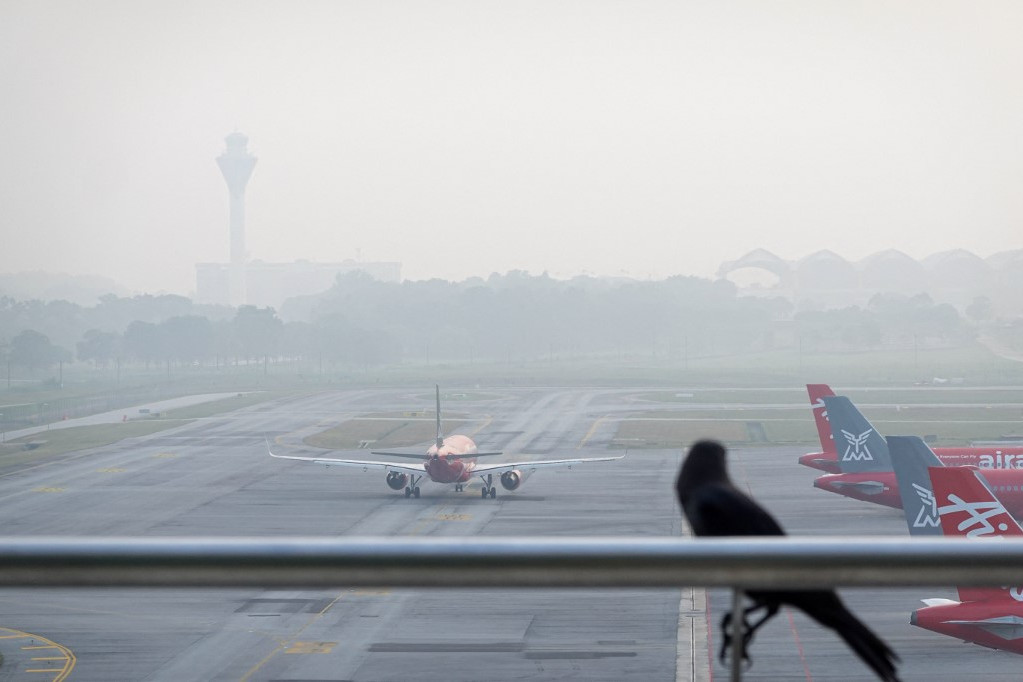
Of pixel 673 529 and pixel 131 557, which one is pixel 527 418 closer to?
pixel 673 529

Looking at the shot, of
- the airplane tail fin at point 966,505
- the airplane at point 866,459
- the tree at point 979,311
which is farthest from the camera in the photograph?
the tree at point 979,311

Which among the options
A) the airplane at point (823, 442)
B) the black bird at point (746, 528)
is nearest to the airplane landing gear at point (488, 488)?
the airplane at point (823, 442)

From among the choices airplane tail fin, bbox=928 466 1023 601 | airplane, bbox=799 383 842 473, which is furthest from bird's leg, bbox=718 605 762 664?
airplane, bbox=799 383 842 473

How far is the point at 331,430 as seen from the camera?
63.7 meters

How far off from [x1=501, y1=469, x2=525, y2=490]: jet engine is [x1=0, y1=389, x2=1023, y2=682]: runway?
1.82ft

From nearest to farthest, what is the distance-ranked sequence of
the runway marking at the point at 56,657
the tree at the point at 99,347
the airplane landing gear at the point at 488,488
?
the runway marking at the point at 56,657 → the airplane landing gear at the point at 488,488 → the tree at the point at 99,347

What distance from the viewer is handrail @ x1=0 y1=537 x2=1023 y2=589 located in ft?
6.27

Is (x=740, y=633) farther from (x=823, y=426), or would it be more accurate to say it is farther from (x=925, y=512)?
(x=823, y=426)

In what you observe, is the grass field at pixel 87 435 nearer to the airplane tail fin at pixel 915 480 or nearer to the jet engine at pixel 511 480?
the jet engine at pixel 511 480

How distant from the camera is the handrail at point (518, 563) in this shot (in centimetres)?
191

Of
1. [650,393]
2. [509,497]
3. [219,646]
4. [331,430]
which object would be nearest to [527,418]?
[331,430]

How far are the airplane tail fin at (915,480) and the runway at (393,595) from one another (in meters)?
2.33

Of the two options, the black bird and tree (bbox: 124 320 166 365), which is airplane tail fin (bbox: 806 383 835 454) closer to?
the black bird

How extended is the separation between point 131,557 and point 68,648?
55.8ft
